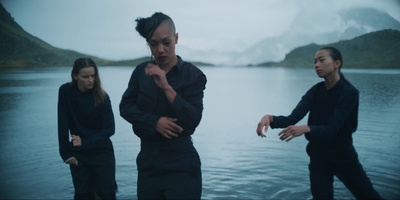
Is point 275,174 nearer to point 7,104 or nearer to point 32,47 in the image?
point 7,104

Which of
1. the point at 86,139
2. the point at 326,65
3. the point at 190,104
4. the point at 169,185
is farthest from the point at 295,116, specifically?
the point at 86,139

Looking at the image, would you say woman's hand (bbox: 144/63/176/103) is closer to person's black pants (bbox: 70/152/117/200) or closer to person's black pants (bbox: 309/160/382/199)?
person's black pants (bbox: 70/152/117/200)

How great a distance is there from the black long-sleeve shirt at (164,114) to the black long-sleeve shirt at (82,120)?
4.78ft

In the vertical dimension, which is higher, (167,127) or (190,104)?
(190,104)

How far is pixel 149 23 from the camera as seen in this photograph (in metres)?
2.59

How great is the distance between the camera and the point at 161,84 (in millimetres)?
2371

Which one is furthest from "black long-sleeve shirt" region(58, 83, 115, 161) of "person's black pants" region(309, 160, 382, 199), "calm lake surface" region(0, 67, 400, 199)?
"person's black pants" region(309, 160, 382, 199)

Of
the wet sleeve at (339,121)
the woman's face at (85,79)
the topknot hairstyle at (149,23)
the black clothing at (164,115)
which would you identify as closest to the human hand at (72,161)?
the woman's face at (85,79)

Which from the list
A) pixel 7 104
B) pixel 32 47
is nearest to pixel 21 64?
pixel 32 47

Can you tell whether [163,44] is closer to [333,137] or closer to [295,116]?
[295,116]

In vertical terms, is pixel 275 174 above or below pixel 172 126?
below

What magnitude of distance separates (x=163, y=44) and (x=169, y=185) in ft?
3.67

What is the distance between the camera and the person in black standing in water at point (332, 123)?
3.51 metres

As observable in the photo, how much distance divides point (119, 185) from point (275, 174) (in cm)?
295
